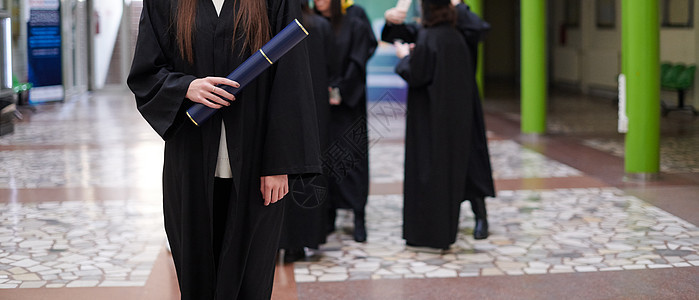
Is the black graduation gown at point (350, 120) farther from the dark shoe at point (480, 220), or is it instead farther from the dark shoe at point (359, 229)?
the dark shoe at point (480, 220)

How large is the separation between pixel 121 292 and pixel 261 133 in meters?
2.08

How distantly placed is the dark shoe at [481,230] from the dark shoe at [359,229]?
0.73m

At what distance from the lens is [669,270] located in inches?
187

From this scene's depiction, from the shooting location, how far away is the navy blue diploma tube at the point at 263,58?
2562mm

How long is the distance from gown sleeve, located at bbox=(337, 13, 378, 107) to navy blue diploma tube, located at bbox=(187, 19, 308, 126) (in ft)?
10.1

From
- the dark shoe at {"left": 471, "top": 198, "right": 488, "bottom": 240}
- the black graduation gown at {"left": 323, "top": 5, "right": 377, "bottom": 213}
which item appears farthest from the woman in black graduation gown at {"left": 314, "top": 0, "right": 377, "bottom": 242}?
the dark shoe at {"left": 471, "top": 198, "right": 488, "bottom": 240}

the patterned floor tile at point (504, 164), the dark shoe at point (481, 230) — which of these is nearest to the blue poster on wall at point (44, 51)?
the patterned floor tile at point (504, 164)

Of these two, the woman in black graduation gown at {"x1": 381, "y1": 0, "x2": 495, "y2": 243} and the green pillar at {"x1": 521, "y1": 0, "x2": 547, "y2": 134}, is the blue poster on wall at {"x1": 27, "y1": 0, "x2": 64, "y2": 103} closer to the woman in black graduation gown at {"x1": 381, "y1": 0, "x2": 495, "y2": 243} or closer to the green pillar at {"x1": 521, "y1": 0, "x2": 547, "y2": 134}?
the green pillar at {"x1": 521, "y1": 0, "x2": 547, "y2": 134}

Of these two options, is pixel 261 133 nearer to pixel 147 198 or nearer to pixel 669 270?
pixel 669 270

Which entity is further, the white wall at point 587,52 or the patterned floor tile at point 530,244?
the white wall at point 587,52

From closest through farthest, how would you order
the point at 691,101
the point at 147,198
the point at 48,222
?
the point at 48,222 → the point at 147,198 → the point at 691,101

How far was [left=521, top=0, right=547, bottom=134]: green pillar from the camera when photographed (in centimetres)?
1135

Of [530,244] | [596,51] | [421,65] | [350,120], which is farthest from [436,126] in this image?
Result: [596,51]

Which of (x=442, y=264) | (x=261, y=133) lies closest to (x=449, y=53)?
(x=442, y=264)
